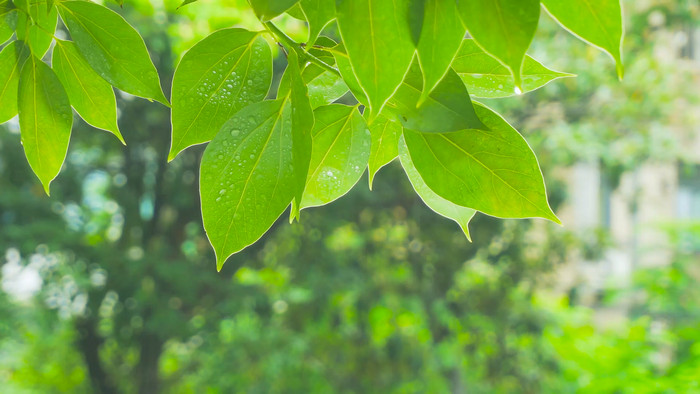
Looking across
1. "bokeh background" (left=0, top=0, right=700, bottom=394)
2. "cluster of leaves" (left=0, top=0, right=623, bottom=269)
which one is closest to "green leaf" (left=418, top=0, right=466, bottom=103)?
"cluster of leaves" (left=0, top=0, right=623, bottom=269)

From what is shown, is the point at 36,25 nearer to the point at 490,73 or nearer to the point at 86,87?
the point at 86,87

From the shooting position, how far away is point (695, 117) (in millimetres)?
3004

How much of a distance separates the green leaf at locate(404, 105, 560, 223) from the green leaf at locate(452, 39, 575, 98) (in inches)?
0.8

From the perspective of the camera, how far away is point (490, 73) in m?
0.19

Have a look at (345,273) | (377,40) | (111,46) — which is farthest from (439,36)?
(345,273)

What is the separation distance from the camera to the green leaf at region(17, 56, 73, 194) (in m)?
0.21

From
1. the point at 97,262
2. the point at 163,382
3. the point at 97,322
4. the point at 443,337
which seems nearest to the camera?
the point at 97,262

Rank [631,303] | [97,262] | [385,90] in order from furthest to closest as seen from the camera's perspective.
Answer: [631,303], [97,262], [385,90]

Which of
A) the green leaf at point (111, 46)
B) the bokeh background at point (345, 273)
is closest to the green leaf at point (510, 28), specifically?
the green leaf at point (111, 46)

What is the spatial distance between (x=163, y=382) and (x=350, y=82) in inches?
104

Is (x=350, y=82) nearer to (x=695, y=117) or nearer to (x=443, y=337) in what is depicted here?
(x=443, y=337)

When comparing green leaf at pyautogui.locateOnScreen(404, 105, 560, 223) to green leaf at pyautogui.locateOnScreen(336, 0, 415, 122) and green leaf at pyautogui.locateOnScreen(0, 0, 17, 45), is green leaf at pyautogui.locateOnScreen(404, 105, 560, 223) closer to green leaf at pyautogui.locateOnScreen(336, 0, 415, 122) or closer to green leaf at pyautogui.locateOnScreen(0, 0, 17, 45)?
green leaf at pyautogui.locateOnScreen(336, 0, 415, 122)

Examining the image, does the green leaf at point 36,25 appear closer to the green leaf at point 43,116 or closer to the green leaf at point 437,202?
the green leaf at point 43,116

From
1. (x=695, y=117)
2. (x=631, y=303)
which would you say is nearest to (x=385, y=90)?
(x=695, y=117)
